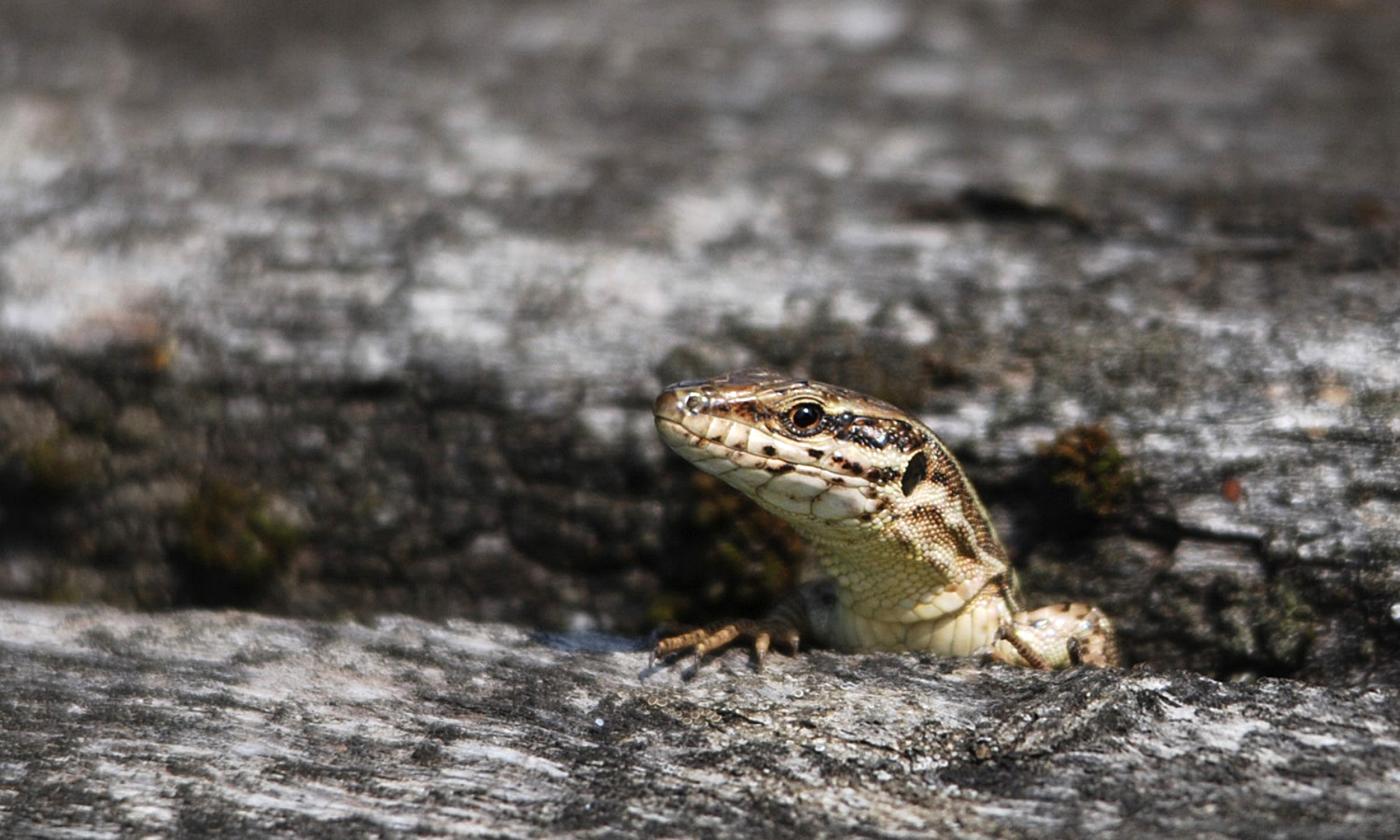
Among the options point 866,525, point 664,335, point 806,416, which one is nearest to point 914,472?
point 866,525

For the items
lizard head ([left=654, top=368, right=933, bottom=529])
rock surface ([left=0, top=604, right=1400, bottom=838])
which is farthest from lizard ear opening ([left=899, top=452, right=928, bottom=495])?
rock surface ([left=0, top=604, right=1400, bottom=838])

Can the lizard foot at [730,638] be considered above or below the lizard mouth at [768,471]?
below

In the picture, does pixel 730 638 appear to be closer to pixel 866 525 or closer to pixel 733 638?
pixel 733 638

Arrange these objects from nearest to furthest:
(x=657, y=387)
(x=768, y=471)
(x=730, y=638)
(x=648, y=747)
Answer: (x=648, y=747) → (x=730, y=638) → (x=768, y=471) → (x=657, y=387)

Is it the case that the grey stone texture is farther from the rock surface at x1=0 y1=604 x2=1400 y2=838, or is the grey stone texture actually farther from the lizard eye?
the lizard eye

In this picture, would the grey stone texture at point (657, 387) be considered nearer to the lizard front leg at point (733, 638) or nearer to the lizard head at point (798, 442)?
the lizard front leg at point (733, 638)

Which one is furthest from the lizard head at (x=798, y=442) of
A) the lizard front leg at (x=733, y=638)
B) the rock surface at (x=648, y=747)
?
the rock surface at (x=648, y=747)

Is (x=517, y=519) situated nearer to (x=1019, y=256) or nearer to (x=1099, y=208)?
(x=1019, y=256)
